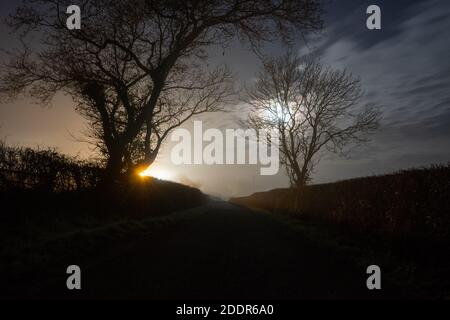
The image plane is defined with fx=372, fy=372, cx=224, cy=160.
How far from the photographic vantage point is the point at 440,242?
8.76 m

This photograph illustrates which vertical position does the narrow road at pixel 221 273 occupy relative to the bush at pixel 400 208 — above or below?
below

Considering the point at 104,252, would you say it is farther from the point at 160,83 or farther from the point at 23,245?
the point at 160,83

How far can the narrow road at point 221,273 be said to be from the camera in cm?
561

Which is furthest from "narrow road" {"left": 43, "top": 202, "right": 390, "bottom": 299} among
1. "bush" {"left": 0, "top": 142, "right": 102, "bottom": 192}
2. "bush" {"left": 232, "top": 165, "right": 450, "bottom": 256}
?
"bush" {"left": 0, "top": 142, "right": 102, "bottom": 192}

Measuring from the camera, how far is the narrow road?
5605 mm

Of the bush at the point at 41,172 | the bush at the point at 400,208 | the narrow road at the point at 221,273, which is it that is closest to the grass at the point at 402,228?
the bush at the point at 400,208

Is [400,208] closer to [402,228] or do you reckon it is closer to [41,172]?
[402,228]

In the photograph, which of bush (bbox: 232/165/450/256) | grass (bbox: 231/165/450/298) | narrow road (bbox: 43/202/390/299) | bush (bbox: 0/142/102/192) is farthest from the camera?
bush (bbox: 0/142/102/192)

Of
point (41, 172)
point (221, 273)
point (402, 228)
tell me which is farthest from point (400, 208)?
point (41, 172)

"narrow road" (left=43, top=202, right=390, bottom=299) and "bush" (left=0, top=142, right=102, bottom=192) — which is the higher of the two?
"bush" (left=0, top=142, right=102, bottom=192)

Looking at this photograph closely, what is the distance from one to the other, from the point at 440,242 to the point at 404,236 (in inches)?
57.2

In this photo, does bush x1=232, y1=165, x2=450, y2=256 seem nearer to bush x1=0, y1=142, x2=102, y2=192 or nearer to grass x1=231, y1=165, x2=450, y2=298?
grass x1=231, y1=165, x2=450, y2=298

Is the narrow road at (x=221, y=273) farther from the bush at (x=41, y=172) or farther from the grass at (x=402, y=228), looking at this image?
the bush at (x=41, y=172)

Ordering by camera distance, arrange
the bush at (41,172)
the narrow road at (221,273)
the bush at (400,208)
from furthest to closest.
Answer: the bush at (41,172), the bush at (400,208), the narrow road at (221,273)
